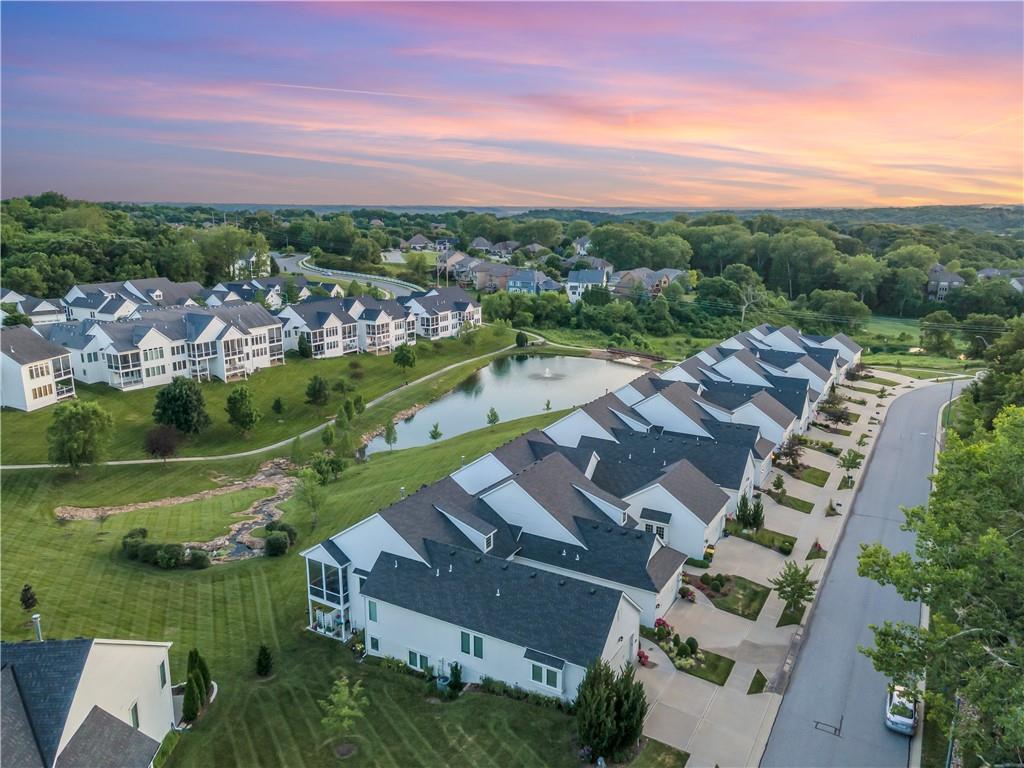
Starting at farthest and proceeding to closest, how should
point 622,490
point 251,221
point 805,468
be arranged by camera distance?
1. point 251,221
2. point 805,468
3. point 622,490

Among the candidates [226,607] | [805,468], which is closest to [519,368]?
[805,468]

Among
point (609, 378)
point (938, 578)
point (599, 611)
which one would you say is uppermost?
point (938, 578)

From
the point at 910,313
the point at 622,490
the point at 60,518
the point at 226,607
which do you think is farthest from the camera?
the point at 910,313

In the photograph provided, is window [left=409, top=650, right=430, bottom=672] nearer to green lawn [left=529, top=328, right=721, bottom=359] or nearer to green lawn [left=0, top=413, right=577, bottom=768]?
green lawn [left=0, top=413, right=577, bottom=768]

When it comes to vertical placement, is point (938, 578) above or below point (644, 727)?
above

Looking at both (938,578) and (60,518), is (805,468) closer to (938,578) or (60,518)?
(938,578)

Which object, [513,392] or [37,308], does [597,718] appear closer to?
[513,392]
